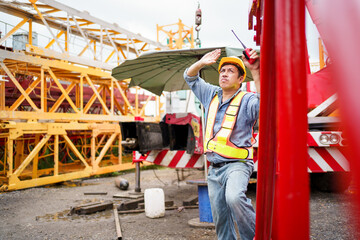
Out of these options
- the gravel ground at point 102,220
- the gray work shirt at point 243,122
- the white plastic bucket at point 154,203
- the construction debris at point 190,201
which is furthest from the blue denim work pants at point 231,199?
the construction debris at point 190,201

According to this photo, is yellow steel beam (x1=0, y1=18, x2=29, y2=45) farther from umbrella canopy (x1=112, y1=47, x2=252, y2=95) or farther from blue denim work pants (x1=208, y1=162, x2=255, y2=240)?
blue denim work pants (x1=208, y1=162, x2=255, y2=240)

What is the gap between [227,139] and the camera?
2.38m

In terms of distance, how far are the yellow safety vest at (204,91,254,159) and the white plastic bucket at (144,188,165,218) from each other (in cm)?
208

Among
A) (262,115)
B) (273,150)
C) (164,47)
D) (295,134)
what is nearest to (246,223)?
(273,150)

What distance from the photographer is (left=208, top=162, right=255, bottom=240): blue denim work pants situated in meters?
2.13

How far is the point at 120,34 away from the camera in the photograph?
11602mm

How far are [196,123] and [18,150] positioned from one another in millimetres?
5281

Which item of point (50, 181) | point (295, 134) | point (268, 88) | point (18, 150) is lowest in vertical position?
point (50, 181)

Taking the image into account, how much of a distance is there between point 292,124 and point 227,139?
171 cm

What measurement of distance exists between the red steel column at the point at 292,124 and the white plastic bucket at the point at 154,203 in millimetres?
3764

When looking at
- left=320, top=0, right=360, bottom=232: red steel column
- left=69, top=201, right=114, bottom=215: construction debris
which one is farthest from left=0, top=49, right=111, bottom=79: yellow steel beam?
left=320, top=0, right=360, bottom=232: red steel column

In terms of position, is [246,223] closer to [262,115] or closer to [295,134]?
[262,115]

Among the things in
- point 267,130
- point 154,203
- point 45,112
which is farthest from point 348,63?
point 45,112

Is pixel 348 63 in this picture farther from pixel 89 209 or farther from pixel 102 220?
pixel 89 209
